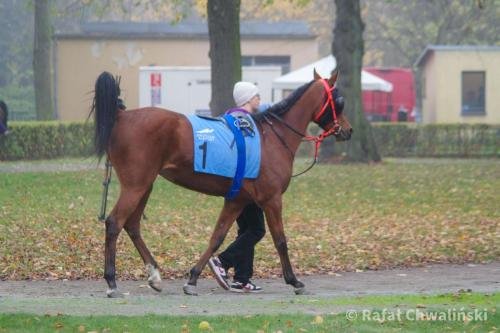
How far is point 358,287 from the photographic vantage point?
11812 millimetres

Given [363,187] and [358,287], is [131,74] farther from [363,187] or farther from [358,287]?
[358,287]

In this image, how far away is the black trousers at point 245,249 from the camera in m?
11.4

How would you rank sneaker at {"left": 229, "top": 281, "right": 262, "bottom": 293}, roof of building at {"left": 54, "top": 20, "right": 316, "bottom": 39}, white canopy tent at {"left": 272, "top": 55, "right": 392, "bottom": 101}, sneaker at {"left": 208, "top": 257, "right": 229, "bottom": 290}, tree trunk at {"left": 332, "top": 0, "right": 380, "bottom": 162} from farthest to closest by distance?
roof of building at {"left": 54, "top": 20, "right": 316, "bottom": 39}, white canopy tent at {"left": 272, "top": 55, "right": 392, "bottom": 101}, tree trunk at {"left": 332, "top": 0, "right": 380, "bottom": 162}, sneaker at {"left": 229, "top": 281, "right": 262, "bottom": 293}, sneaker at {"left": 208, "top": 257, "right": 229, "bottom": 290}

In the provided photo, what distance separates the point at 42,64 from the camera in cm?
4303

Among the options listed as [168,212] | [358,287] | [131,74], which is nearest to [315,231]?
[168,212]

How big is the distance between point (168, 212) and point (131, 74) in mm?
26958

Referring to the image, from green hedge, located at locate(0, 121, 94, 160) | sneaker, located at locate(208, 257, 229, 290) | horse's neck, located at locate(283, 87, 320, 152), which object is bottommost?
sneaker, located at locate(208, 257, 229, 290)

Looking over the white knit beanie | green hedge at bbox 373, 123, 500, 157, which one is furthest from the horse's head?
green hedge at bbox 373, 123, 500, 157

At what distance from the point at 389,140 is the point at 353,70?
5.78 metres

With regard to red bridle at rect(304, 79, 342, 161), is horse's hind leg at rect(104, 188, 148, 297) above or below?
below

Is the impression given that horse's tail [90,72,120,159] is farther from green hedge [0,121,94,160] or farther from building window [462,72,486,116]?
building window [462,72,486,116]

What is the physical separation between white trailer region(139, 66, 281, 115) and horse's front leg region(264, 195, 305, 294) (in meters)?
A: 28.6

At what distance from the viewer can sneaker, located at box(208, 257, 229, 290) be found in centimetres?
1126

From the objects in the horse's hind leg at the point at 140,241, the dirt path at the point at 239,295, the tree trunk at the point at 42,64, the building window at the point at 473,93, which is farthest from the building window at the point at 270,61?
the horse's hind leg at the point at 140,241
